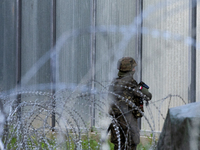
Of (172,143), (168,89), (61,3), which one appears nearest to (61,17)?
(61,3)

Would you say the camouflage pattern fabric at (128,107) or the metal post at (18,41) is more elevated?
the metal post at (18,41)

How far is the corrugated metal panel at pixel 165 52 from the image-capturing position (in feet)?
17.6

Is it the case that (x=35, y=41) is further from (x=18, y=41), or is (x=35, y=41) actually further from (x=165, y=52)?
(x=165, y=52)

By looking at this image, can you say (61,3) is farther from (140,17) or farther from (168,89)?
(168,89)

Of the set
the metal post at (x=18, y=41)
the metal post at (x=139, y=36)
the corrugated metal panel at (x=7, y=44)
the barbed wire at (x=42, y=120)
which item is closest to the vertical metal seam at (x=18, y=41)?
the metal post at (x=18, y=41)

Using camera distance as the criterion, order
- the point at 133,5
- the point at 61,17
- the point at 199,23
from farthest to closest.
Result: the point at 61,17
the point at 133,5
the point at 199,23

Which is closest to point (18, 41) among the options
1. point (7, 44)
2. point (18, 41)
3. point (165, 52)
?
point (18, 41)

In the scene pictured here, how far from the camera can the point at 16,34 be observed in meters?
7.17

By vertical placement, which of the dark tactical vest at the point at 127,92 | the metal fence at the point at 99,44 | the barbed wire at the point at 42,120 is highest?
the metal fence at the point at 99,44

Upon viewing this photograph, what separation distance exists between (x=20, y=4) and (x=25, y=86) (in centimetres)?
189

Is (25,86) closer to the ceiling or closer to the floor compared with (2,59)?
closer to the floor

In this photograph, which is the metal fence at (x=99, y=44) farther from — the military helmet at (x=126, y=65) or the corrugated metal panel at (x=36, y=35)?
the military helmet at (x=126, y=65)

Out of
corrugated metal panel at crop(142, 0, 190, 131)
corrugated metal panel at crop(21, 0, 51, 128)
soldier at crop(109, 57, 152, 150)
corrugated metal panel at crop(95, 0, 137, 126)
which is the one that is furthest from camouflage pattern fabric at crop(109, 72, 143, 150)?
corrugated metal panel at crop(21, 0, 51, 128)

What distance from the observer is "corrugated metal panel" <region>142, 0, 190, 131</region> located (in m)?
5.36
